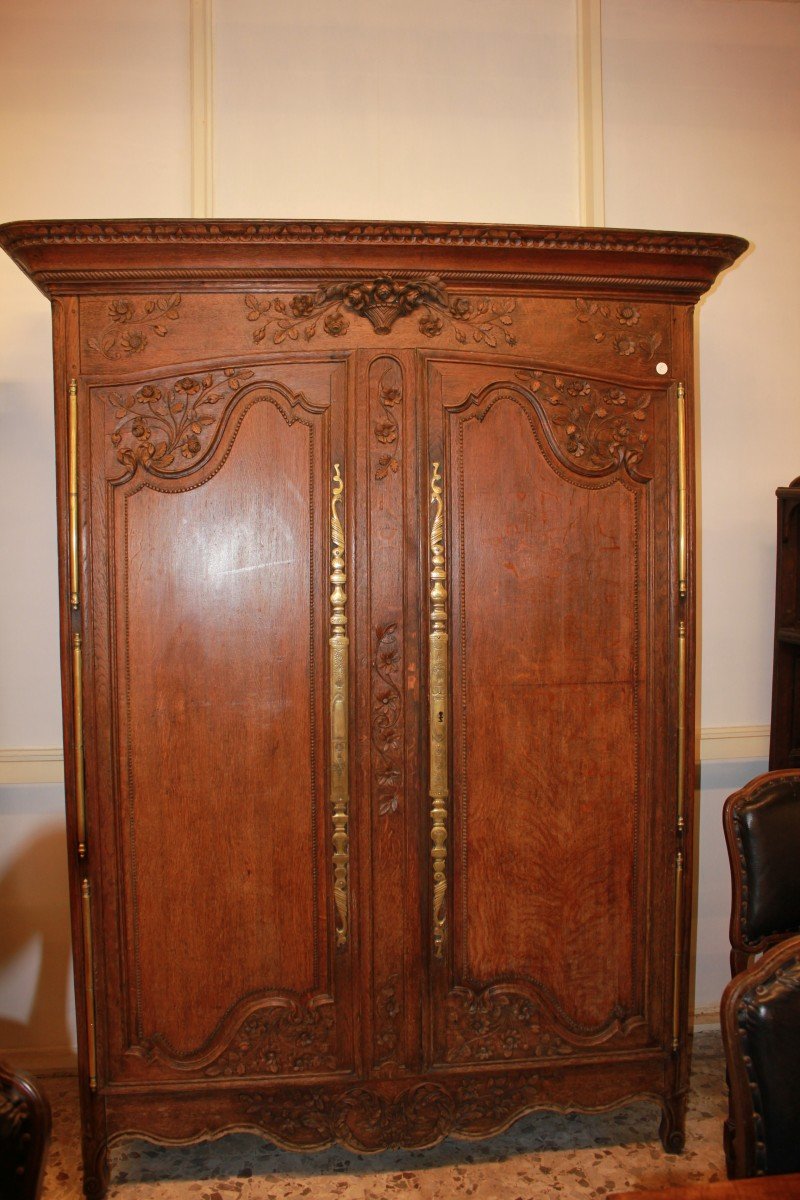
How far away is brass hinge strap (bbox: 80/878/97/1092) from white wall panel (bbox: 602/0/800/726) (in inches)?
70.7

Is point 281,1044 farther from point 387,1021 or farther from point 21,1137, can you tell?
point 21,1137

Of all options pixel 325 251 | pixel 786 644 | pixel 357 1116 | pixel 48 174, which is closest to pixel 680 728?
pixel 786 644

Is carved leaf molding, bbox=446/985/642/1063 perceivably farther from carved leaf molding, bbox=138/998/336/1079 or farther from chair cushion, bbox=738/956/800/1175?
chair cushion, bbox=738/956/800/1175

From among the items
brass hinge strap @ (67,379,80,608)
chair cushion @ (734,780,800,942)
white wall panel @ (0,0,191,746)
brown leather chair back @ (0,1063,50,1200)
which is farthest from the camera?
white wall panel @ (0,0,191,746)

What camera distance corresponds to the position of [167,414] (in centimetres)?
183

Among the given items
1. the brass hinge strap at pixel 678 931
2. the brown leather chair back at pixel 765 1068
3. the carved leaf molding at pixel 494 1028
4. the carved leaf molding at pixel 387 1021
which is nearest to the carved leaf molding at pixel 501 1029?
the carved leaf molding at pixel 494 1028

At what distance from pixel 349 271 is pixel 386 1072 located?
1.78 metres

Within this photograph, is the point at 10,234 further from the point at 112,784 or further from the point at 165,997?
the point at 165,997

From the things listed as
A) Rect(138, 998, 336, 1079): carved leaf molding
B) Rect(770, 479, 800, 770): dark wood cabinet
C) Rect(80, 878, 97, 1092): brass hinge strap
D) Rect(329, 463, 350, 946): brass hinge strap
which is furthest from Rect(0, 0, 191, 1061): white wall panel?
Rect(770, 479, 800, 770): dark wood cabinet

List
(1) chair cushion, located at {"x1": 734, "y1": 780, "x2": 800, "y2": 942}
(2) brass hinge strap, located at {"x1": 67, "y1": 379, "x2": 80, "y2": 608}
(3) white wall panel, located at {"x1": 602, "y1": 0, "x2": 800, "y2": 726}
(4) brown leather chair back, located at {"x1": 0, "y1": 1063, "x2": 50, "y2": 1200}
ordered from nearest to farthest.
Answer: (4) brown leather chair back, located at {"x1": 0, "y1": 1063, "x2": 50, "y2": 1200}, (1) chair cushion, located at {"x1": 734, "y1": 780, "x2": 800, "y2": 942}, (2) brass hinge strap, located at {"x1": 67, "y1": 379, "x2": 80, "y2": 608}, (3) white wall panel, located at {"x1": 602, "y1": 0, "x2": 800, "y2": 726}

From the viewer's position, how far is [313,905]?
1.92 metres

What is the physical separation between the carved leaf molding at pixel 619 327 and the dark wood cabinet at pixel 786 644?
73 cm

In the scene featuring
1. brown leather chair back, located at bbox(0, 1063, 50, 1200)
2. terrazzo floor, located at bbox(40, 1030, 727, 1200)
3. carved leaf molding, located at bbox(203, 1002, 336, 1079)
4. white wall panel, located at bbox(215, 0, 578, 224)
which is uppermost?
white wall panel, located at bbox(215, 0, 578, 224)

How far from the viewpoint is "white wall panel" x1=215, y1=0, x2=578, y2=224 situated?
93.3 inches
